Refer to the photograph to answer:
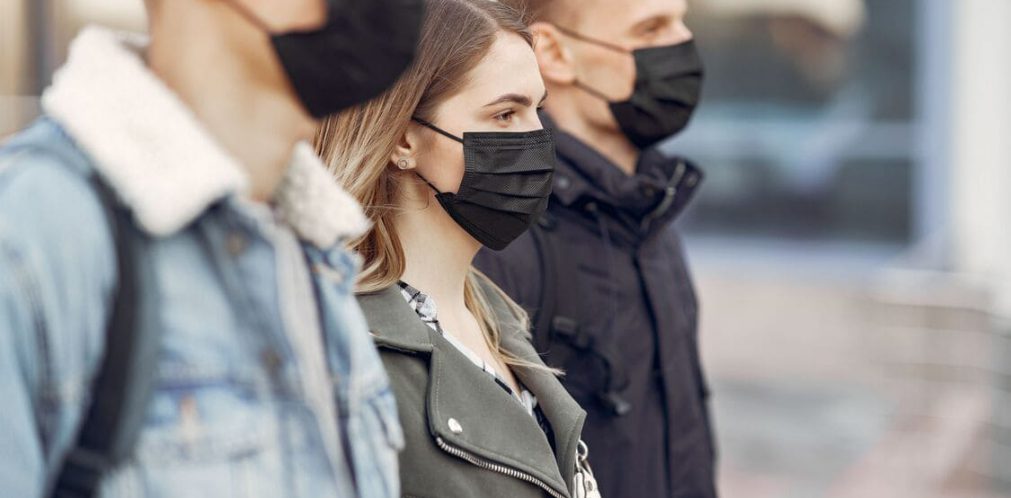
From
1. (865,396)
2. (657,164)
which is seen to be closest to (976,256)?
(865,396)

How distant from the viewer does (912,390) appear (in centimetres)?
807

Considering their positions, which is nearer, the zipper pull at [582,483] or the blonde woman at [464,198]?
the blonde woman at [464,198]

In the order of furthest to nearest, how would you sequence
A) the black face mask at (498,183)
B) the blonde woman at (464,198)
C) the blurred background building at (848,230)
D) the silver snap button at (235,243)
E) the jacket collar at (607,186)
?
the blurred background building at (848,230)
the jacket collar at (607,186)
the black face mask at (498,183)
the blonde woman at (464,198)
the silver snap button at (235,243)

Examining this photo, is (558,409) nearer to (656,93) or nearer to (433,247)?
(433,247)

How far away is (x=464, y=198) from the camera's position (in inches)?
89.4

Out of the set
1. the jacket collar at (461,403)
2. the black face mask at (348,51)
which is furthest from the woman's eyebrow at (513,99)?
the black face mask at (348,51)

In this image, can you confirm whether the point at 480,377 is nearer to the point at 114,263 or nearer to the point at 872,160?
the point at 114,263

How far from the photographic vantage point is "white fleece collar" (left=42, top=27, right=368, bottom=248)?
128 cm

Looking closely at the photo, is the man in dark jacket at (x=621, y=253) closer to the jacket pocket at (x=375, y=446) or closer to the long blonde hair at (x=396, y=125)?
the long blonde hair at (x=396, y=125)

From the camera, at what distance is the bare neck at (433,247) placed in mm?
2225

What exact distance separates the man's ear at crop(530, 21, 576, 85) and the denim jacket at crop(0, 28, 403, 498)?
1.81m

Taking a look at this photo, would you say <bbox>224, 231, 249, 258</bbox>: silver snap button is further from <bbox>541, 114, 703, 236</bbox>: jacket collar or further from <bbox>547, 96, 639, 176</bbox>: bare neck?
<bbox>547, 96, 639, 176</bbox>: bare neck

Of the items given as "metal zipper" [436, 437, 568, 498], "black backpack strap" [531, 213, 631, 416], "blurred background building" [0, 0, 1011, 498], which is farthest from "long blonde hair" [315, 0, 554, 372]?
"blurred background building" [0, 0, 1011, 498]

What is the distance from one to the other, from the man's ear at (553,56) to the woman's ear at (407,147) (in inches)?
39.8
